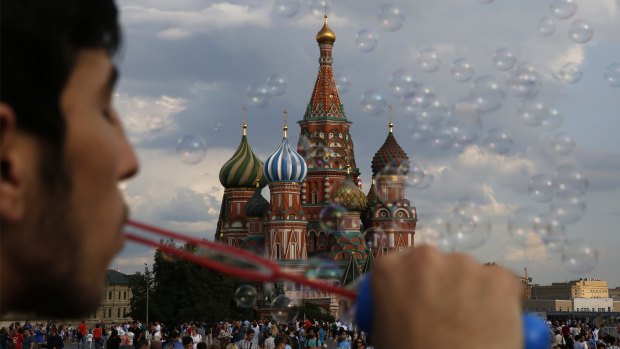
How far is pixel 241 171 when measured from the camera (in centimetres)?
5922

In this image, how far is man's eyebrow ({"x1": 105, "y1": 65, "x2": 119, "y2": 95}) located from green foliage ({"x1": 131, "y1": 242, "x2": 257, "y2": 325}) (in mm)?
45149

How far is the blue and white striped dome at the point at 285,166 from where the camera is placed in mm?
51094

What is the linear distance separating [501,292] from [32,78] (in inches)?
19.8

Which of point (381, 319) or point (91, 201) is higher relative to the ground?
point (91, 201)

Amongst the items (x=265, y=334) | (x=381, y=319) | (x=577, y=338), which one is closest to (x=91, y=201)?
(x=381, y=319)

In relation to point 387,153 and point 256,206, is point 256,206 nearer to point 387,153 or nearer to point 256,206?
point 256,206

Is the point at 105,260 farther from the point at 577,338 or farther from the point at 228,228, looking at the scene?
the point at 228,228

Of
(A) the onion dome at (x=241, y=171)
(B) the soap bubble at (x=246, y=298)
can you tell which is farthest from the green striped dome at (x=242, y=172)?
(B) the soap bubble at (x=246, y=298)

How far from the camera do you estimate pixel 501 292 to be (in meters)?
0.88

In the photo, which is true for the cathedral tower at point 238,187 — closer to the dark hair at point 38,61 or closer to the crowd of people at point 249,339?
the crowd of people at point 249,339

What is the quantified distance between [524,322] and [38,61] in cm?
57

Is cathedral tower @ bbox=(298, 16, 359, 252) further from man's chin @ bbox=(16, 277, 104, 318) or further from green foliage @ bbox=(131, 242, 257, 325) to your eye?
man's chin @ bbox=(16, 277, 104, 318)

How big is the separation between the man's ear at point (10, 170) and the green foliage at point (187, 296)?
45.3 meters

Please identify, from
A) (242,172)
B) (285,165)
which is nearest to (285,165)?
(285,165)
